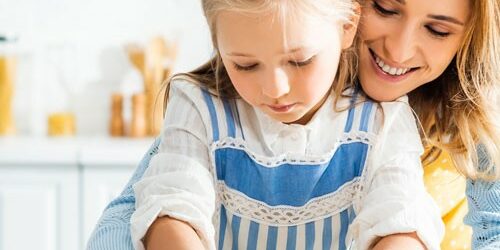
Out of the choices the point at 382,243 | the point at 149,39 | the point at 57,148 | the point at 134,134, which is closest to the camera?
the point at 382,243

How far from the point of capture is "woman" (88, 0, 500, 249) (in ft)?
4.37

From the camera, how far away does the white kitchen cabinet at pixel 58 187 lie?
3.08m

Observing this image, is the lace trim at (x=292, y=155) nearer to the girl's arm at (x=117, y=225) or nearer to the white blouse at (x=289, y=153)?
the white blouse at (x=289, y=153)

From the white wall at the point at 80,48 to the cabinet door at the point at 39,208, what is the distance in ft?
1.83

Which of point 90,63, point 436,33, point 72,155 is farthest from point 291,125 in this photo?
point 90,63

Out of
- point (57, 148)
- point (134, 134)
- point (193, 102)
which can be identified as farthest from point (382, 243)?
point (134, 134)

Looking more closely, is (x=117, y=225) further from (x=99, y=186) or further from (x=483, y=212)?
(x=99, y=186)

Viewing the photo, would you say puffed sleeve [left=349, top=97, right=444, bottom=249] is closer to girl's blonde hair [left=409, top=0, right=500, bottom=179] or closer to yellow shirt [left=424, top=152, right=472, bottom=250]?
girl's blonde hair [left=409, top=0, right=500, bottom=179]

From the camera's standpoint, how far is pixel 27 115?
12.0 feet

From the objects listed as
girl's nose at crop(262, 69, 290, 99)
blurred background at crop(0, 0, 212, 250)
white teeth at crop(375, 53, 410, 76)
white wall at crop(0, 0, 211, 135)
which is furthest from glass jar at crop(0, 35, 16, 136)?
girl's nose at crop(262, 69, 290, 99)

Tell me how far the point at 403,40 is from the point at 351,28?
0.38 feet

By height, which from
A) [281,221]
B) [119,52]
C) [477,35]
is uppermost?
[477,35]

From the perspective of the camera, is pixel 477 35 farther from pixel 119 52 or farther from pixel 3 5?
pixel 3 5

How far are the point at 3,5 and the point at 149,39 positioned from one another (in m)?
0.62
